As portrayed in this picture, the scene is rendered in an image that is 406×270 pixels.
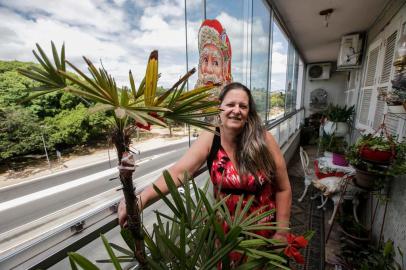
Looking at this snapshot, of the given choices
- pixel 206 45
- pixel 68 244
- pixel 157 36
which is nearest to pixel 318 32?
pixel 206 45

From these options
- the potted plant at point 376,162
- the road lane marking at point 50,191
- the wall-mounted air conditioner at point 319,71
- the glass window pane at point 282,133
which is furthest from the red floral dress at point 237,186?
the wall-mounted air conditioner at point 319,71

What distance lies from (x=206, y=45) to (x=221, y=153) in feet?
2.90

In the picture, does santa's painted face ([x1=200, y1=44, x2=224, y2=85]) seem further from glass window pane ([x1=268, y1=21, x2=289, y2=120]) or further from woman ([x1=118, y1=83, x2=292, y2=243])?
glass window pane ([x1=268, y1=21, x2=289, y2=120])

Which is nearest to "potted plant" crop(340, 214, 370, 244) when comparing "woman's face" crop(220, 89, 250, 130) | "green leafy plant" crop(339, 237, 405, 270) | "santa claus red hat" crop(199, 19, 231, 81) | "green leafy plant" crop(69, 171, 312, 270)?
"green leafy plant" crop(339, 237, 405, 270)

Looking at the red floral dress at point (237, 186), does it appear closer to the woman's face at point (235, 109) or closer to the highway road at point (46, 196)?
the woman's face at point (235, 109)

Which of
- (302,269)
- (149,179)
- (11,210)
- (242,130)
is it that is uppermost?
(242,130)

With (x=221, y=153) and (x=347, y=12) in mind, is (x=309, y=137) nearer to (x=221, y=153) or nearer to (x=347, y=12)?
(x=347, y=12)

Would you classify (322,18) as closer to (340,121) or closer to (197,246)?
(340,121)

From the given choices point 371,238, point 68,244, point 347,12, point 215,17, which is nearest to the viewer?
point 68,244

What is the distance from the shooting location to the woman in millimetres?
957

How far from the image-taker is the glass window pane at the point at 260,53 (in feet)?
7.91

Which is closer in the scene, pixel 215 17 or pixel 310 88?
pixel 215 17

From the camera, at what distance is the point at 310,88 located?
7.73m

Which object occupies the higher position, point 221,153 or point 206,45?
point 206,45
